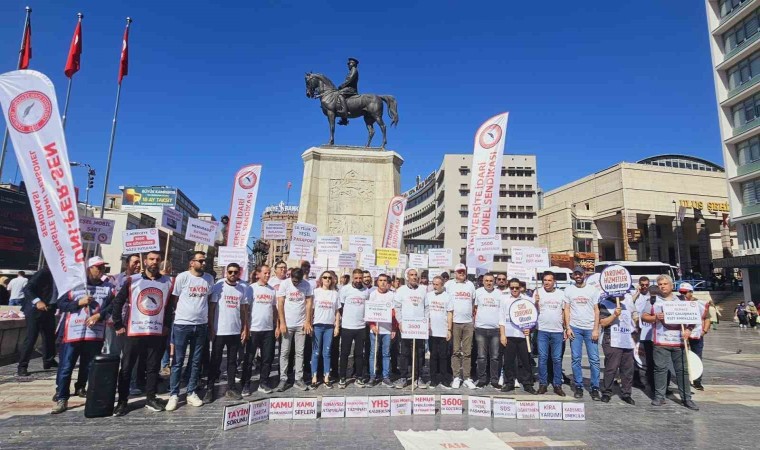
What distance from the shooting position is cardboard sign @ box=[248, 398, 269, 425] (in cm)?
582

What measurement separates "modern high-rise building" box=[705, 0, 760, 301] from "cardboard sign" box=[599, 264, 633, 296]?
37.2m

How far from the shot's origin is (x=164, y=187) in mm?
116375

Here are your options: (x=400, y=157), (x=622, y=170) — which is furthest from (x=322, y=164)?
(x=622, y=170)

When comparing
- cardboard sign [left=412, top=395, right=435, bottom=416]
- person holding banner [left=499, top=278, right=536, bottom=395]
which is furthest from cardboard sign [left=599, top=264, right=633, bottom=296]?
cardboard sign [left=412, top=395, right=435, bottom=416]

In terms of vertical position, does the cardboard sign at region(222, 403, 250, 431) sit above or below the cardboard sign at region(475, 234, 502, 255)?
below

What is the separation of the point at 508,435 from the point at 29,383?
27.8 ft

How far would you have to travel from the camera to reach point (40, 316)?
888 centimetres

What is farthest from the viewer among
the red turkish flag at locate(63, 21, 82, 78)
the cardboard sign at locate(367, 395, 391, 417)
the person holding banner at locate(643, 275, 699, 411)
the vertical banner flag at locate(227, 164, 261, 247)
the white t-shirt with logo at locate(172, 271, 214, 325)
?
the red turkish flag at locate(63, 21, 82, 78)

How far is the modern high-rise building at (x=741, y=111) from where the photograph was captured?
36844mm

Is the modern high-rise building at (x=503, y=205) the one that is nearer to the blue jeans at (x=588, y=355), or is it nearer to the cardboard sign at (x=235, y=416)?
the blue jeans at (x=588, y=355)

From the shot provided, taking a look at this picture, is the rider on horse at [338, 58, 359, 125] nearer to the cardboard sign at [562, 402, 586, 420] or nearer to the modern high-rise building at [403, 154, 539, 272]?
the cardboard sign at [562, 402, 586, 420]

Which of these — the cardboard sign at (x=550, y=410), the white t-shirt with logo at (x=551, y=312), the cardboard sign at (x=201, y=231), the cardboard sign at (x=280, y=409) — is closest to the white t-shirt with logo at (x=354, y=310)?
the cardboard sign at (x=280, y=409)

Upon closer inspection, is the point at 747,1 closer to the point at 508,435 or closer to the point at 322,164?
the point at 322,164

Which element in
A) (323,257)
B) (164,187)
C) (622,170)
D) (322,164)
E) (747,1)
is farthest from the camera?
(164,187)
